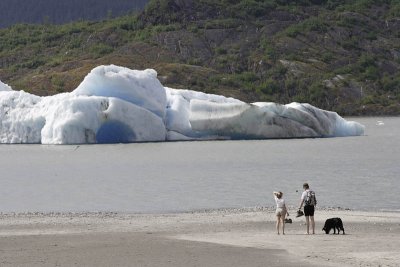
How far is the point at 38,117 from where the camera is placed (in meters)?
56.2

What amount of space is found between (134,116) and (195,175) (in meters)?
13.6

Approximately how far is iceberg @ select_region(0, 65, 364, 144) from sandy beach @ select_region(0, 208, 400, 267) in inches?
1074

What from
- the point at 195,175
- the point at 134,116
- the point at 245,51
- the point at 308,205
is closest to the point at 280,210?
the point at 308,205

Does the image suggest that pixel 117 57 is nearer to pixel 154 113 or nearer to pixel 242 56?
pixel 242 56

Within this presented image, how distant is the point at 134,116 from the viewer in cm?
5497

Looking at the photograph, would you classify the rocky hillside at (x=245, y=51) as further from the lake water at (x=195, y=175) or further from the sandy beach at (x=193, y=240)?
the sandy beach at (x=193, y=240)

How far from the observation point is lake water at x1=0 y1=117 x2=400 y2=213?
104ft

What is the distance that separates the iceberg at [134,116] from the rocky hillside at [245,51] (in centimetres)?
6367

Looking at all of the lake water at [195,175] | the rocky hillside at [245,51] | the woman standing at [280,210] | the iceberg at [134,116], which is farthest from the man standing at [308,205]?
the rocky hillside at [245,51]

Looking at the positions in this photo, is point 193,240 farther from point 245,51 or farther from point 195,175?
point 245,51

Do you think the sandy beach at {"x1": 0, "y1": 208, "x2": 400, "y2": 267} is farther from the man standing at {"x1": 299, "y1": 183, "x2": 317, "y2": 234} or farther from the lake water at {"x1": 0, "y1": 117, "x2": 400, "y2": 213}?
the lake water at {"x1": 0, "y1": 117, "x2": 400, "y2": 213}

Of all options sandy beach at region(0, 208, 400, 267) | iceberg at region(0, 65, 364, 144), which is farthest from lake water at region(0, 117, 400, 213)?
sandy beach at region(0, 208, 400, 267)

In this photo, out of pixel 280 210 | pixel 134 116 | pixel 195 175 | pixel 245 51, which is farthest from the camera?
pixel 245 51

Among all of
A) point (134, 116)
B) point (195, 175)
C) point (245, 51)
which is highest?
point (245, 51)
